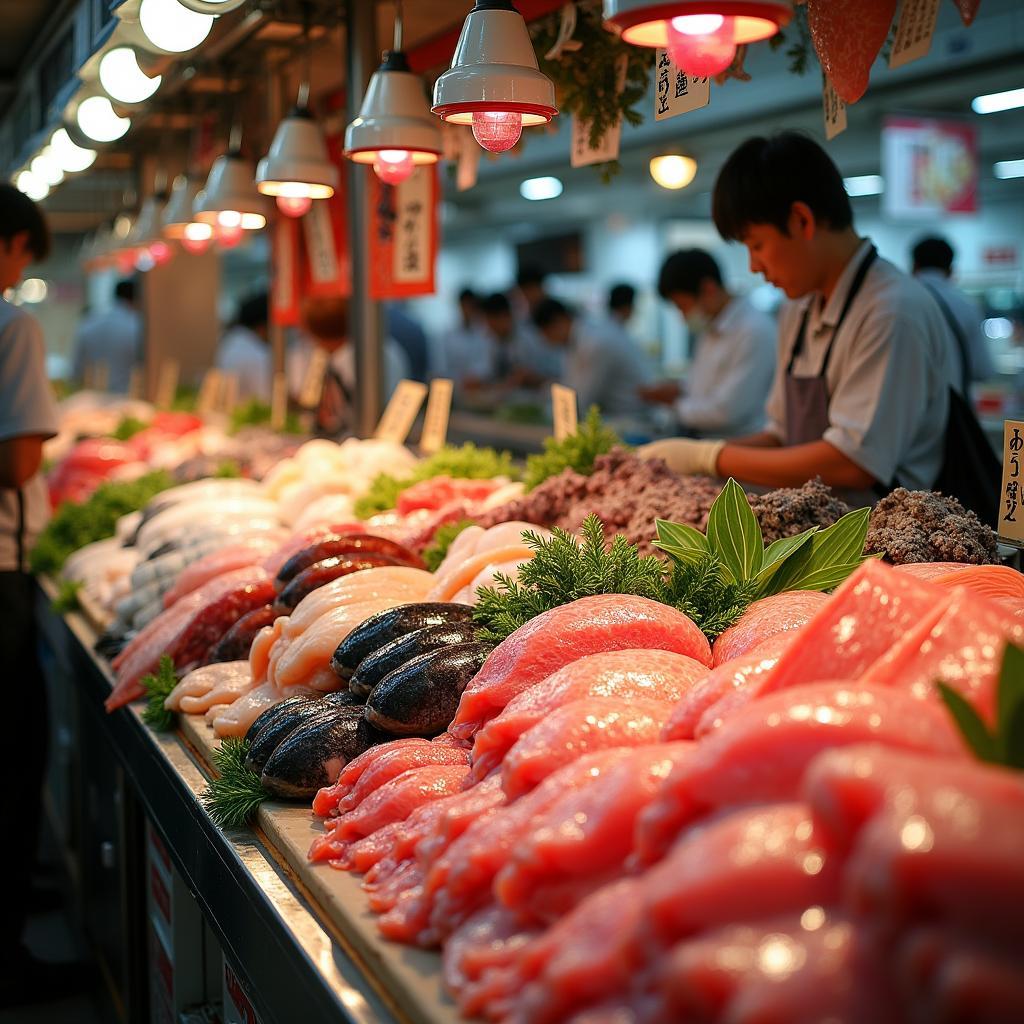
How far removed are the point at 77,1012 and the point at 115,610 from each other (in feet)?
4.68

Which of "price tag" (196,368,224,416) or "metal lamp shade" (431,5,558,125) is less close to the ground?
"metal lamp shade" (431,5,558,125)

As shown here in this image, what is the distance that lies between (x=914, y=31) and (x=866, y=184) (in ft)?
55.3

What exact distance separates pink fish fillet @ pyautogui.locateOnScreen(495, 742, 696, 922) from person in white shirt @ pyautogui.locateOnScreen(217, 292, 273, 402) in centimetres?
820

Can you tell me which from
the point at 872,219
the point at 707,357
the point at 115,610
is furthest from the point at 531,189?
the point at 115,610

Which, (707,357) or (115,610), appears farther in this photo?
(707,357)

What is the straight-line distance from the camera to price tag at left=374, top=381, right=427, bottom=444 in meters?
5.29

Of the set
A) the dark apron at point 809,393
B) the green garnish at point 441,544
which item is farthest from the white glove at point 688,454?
Answer: the green garnish at point 441,544

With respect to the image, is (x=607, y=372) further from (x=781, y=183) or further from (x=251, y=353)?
(x=781, y=183)

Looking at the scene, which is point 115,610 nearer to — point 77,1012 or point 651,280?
point 77,1012

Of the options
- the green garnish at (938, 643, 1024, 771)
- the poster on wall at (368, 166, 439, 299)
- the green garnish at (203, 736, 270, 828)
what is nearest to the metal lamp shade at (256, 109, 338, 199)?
the poster on wall at (368, 166, 439, 299)

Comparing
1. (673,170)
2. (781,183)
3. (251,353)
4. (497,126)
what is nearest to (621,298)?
(251,353)

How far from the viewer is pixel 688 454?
3.69 meters

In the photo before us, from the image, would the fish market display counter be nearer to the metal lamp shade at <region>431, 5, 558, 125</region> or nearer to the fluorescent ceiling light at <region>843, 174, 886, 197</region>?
the metal lamp shade at <region>431, 5, 558, 125</region>

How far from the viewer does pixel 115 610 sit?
4062 mm
